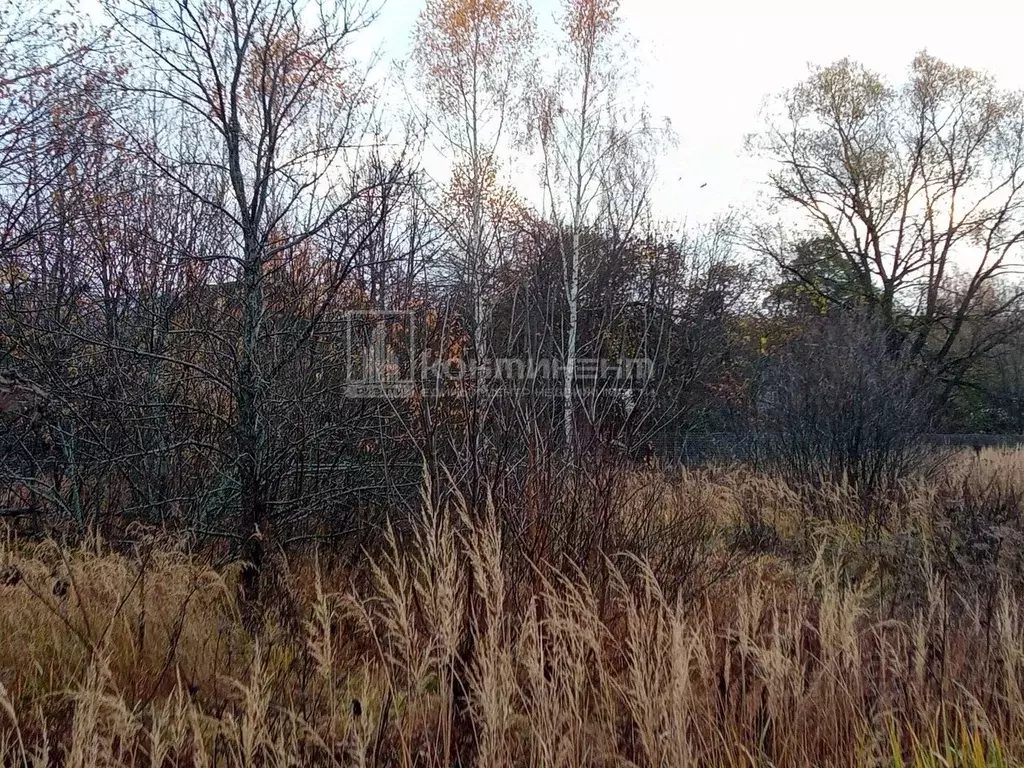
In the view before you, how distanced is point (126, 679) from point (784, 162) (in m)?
19.5

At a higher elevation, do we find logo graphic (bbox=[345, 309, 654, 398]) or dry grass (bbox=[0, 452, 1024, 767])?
logo graphic (bbox=[345, 309, 654, 398])

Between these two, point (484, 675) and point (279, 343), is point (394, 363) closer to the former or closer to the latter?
point (279, 343)

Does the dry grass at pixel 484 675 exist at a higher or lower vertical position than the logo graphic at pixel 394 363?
lower

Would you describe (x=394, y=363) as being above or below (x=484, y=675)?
above

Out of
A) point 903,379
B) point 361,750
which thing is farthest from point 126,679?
point 903,379

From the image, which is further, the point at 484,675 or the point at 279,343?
the point at 279,343

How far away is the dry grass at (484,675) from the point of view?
1812 mm

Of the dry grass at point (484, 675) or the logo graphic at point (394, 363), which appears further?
the logo graphic at point (394, 363)

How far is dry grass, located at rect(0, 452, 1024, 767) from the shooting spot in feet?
5.94

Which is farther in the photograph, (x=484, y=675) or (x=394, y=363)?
(x=394, y=363)

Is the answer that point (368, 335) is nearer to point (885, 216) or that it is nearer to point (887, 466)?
point (887, 466)

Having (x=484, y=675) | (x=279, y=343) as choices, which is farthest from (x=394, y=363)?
(x=484, y=675)

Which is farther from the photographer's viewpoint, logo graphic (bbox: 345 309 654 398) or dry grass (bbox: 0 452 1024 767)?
logo graphic (bbox: 345 309 654 398)

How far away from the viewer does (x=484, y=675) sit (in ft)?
6.21
